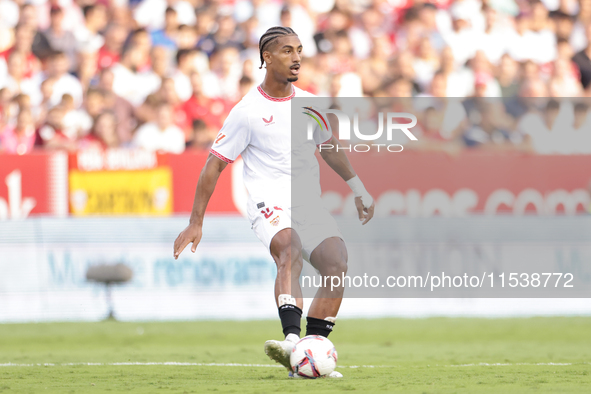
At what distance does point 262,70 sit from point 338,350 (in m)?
5.78

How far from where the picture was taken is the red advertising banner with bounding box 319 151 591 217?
10.8m

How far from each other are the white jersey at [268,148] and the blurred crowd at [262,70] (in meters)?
5.59

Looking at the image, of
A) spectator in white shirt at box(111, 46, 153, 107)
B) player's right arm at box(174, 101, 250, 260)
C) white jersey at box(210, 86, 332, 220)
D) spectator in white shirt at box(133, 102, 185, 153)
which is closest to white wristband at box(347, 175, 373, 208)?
white jersey at box(210, 86, 332, 220)

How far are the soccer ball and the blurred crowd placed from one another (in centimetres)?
619

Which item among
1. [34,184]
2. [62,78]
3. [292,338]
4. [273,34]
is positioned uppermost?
[62,78]

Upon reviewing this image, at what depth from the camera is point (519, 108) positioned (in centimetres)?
1211

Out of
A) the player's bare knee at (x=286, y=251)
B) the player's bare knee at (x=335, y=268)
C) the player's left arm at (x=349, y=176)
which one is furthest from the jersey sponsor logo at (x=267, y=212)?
the player's left arm at (x=349, y=176)

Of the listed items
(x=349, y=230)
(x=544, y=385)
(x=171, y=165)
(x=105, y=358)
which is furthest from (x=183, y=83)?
(x=544, y=385)

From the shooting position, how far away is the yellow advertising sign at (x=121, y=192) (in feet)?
33.9

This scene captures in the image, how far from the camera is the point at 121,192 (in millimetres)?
10453

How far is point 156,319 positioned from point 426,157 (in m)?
4.01

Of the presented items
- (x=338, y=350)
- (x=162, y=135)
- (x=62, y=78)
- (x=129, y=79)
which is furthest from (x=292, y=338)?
(x=62, y=78)
